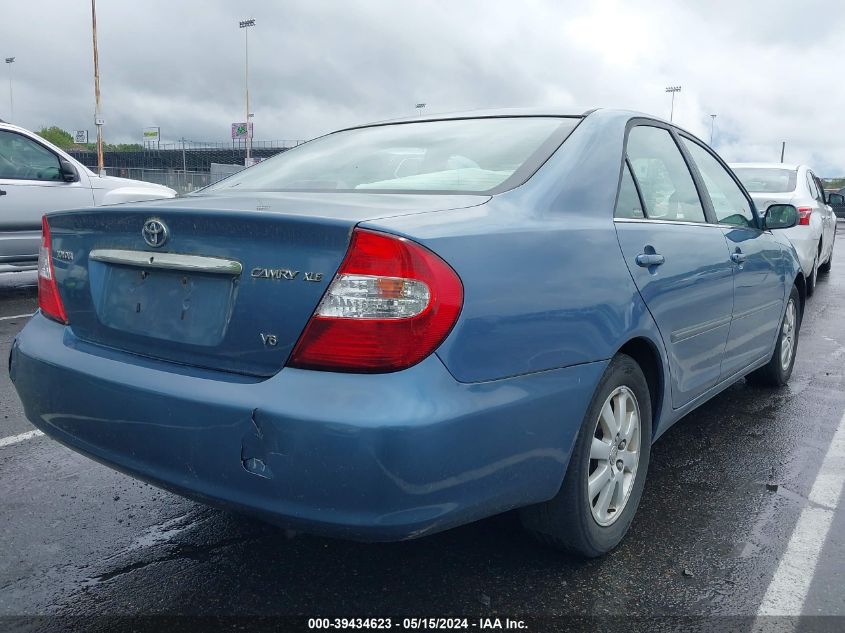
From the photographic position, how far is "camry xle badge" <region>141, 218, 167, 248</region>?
7.27ft

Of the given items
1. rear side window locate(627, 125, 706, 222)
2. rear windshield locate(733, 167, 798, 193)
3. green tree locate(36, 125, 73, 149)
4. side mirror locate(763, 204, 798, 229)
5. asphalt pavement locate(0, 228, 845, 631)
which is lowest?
asphalt pavement locate(0, 228, 845, 631)

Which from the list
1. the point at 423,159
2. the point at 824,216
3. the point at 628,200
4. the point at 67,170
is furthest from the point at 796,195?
the point at 67,170

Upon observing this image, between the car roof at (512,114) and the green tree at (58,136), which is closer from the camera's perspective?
the car roof at (512,114)

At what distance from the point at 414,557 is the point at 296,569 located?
0.39 meters

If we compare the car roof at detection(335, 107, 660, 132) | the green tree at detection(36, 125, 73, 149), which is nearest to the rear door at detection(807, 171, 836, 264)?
the car roof at detection(335, 107, 660, 132)

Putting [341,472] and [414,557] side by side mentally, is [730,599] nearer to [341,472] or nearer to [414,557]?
[414,557]

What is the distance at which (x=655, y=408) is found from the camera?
299cm

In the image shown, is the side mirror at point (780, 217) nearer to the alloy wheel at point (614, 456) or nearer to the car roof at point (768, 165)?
the alloy wheel at point (614, 456)

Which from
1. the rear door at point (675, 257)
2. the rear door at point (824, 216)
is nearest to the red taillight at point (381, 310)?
the rear door at point (675, 257)

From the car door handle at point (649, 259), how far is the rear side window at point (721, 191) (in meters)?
1.02

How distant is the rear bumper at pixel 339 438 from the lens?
188 centimetres

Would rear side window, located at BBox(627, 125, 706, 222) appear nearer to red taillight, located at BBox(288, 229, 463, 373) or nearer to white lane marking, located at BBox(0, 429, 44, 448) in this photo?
red taillight, located at BBox(288, 229, 463, 373)

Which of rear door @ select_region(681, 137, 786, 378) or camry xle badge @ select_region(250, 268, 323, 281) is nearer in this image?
camry xle badge @ select_region(250, 268, 323, 281)

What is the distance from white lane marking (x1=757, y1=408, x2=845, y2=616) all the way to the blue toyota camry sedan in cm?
52
